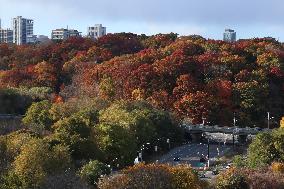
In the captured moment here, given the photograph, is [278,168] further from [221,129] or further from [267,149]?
[221,129]

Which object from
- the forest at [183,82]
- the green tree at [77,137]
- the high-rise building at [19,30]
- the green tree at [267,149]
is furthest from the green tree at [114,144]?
the high-rise building at [19,30]

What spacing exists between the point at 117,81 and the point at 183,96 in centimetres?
873

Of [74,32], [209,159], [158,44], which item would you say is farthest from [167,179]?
[74,32]

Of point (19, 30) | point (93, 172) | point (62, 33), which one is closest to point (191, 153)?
point (93, 172)

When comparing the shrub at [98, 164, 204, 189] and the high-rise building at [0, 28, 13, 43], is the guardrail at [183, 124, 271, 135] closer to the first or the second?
the shrub at [98, 164, 204, 189]

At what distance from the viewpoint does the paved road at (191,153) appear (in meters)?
50.4

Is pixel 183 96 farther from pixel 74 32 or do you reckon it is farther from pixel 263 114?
pixel 74 32

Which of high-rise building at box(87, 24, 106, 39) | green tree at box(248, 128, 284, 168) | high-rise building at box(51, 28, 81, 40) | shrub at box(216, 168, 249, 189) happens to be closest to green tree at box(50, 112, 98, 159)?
shrub at box(216, 168, 249, 189)

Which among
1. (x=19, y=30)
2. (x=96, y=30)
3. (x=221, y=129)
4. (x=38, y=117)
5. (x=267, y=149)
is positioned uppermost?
(x=96, y=30)

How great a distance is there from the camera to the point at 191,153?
54.7m

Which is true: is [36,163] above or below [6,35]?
below

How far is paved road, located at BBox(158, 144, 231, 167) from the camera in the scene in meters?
50.4

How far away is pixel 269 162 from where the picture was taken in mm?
40719

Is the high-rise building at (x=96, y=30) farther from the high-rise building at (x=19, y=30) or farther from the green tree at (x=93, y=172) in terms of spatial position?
the green tree at (x=93, y=172)
